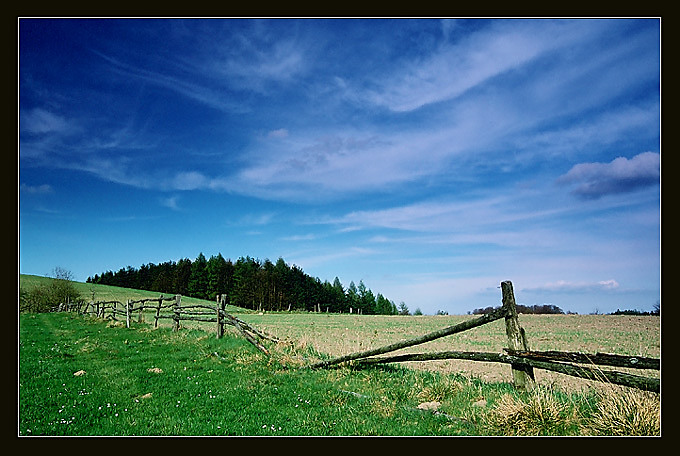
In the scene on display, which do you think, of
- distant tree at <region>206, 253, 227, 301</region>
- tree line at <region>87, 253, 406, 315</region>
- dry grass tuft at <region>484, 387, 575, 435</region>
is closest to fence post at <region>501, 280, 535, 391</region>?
dry grass tuft at <region>484, 387, 575, 435</region>

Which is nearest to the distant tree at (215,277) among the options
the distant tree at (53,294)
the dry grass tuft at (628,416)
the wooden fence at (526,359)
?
the distant tree at (53,294)

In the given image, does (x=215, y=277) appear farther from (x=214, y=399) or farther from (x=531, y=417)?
(x=531, y=417)

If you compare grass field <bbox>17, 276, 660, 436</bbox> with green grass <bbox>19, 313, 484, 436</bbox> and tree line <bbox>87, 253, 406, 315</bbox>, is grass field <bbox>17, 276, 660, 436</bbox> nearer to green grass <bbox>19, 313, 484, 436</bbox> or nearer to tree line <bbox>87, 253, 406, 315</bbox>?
green grass <bbox>19, 313, 484, 436</bbox>

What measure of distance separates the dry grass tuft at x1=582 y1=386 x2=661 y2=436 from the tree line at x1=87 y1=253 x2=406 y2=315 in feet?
206

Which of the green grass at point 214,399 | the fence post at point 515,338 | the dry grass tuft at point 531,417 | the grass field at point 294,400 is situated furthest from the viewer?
the fence post at point 515,338

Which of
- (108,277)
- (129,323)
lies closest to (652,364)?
(129,323)

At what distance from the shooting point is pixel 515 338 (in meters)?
6.81

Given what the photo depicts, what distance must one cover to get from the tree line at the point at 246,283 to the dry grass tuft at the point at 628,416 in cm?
6292

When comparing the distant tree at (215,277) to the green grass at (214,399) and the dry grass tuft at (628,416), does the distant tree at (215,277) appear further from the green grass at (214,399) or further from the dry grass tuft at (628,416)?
the dry grass tuft at (628,416)

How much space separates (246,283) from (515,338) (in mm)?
67066

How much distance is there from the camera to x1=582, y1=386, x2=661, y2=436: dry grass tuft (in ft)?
16.6

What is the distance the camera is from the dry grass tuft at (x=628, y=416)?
5.06 metres
